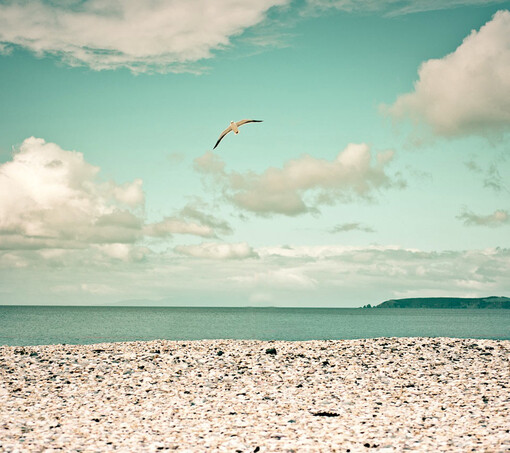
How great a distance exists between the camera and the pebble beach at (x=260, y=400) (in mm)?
13789

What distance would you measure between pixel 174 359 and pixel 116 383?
509cm

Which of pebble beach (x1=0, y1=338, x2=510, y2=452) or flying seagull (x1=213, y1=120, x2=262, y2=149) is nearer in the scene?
pebble beach (x1=0, y1=338, x2=510, y2=452)

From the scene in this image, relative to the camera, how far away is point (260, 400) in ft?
61.6

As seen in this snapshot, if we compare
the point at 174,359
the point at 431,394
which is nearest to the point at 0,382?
the point at 174,359

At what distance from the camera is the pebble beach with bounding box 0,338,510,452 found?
1379cm

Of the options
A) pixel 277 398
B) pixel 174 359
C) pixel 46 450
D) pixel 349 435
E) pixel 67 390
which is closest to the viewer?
pixel 46 450

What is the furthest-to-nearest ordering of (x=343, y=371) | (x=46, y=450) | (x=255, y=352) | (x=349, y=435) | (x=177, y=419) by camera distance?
1. (x=255, y=352)
2. (x=343, y=371)
3. (x=177, y=419)
4. (x=349, y=435)
5. (x=46, y=450)

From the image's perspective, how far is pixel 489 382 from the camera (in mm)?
21344

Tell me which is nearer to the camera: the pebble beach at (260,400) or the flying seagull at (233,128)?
the pebble beach at (260,400)

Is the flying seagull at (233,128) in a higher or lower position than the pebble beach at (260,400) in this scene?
higher

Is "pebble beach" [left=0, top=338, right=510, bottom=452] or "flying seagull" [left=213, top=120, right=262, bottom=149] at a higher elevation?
"flying seagull" [left=213, top=120, right=262, bottom=149]

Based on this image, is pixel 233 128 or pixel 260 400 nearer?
pixel 260 400

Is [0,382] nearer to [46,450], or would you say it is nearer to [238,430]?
[46,450]

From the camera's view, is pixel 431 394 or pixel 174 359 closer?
pixel 431 394
